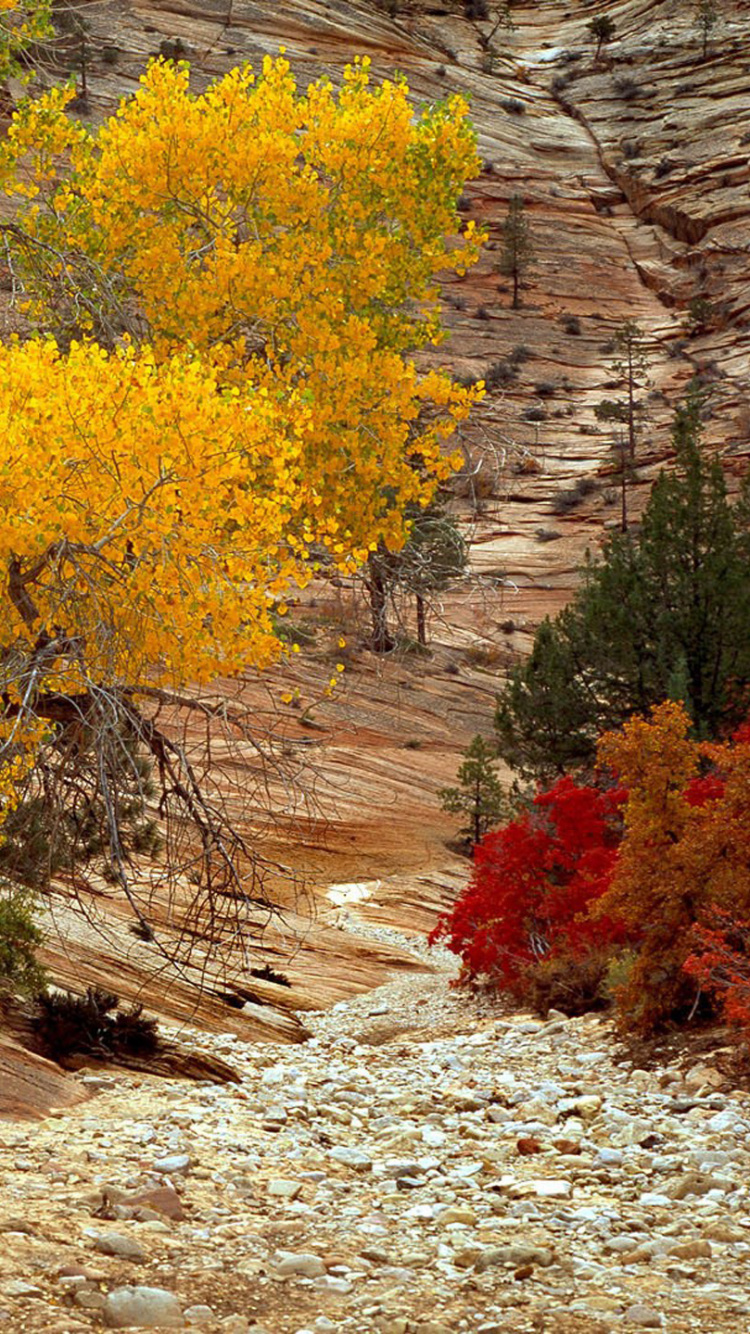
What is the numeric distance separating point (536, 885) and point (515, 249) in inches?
2082

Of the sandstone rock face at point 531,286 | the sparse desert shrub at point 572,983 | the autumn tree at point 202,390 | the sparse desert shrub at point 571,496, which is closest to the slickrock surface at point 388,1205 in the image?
the autumn tree at point 202,390

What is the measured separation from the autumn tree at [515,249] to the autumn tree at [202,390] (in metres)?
56.1

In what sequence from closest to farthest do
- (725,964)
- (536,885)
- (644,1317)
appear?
(644,1317) → (725,964) → (536,885)

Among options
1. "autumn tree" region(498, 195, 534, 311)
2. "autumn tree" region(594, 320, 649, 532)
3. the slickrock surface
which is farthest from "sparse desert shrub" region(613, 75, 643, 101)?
the slickrock surface

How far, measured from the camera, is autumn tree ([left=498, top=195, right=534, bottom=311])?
63.5 metres

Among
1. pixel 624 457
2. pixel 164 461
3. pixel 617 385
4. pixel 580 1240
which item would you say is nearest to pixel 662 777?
pixel 580 1240

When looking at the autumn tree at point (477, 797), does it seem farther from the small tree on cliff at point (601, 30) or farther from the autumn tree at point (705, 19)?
the small tree on cliff at point (601, 30)

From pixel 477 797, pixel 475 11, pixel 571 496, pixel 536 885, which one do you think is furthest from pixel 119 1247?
pixel 475 11

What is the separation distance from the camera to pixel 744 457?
49.8 metres

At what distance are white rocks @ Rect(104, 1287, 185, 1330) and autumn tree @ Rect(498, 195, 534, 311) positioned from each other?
61969 millimetres

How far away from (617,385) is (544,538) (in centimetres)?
1189

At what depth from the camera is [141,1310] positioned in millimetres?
5137

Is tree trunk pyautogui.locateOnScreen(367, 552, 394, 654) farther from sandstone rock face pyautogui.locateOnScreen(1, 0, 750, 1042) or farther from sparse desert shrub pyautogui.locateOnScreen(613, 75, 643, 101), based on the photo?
sparse desert shrub pyautogui.locateOnScreen(613, 75, 643, 101)

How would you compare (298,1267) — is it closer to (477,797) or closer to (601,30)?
(477,797)
